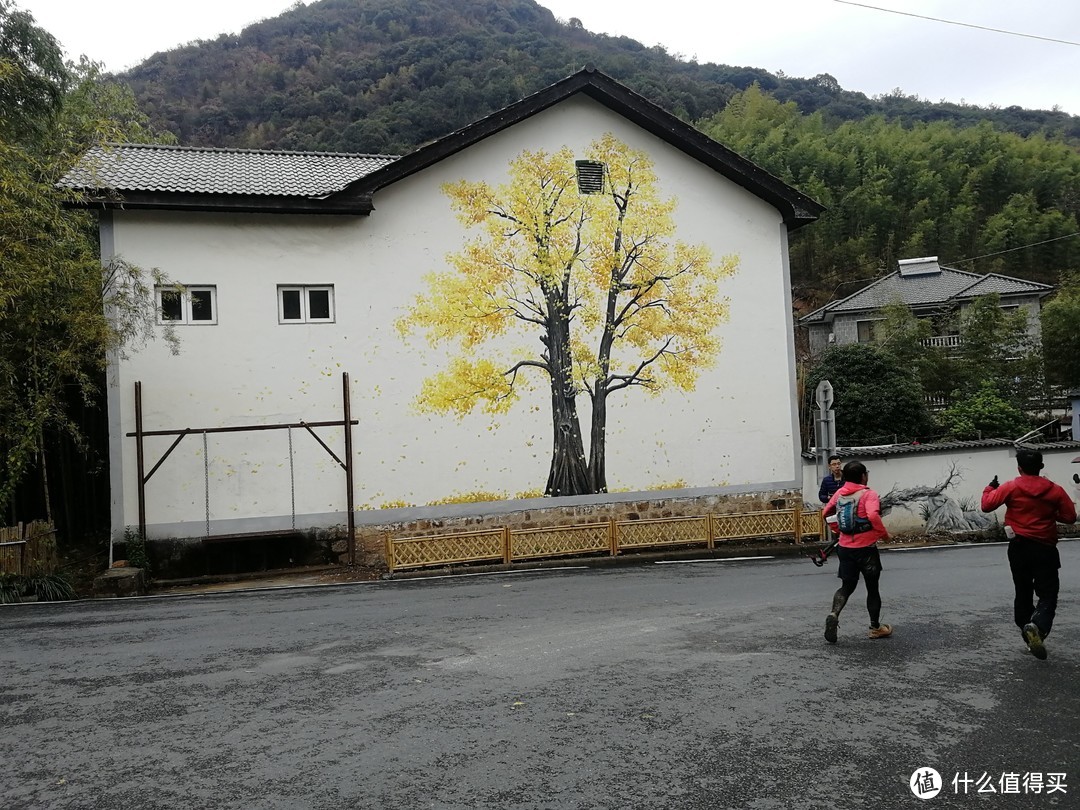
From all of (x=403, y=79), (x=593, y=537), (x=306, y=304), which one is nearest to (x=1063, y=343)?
(x=593, y=537)

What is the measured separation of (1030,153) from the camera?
59500 millimetres

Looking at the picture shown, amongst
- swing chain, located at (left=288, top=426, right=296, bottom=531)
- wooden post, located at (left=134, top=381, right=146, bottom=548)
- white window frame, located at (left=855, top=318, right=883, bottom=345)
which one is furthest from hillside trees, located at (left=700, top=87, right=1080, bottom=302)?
A: wooden post, located at (left=134, top=381, right=146, bottom=548)

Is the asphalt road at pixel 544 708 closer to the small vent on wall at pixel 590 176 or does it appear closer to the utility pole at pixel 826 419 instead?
the utility pole at pixel 826 419

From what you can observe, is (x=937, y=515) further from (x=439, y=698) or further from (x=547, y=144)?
(x=439, y=698)

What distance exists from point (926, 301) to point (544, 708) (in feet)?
128

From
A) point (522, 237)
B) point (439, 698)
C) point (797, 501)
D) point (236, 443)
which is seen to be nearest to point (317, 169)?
point (522, 237)

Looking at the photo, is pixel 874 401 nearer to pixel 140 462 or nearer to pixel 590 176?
pixel 590 176

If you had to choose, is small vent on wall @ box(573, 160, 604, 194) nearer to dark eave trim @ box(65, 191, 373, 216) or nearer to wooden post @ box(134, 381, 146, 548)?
dark eave trim @ box(65, 191, 373, 216)

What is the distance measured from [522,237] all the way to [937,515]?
1112 centimetres

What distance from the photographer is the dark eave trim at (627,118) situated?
49.5ft

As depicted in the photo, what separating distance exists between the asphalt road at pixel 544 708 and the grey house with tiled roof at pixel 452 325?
5.04 meters

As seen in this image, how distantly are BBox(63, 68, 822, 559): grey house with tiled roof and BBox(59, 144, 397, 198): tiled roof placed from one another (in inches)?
3.3

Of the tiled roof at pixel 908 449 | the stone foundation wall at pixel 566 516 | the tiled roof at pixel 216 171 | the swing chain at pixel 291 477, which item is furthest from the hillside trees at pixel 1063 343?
the swing chain at pixel 291 477

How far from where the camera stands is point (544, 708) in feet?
18.5
